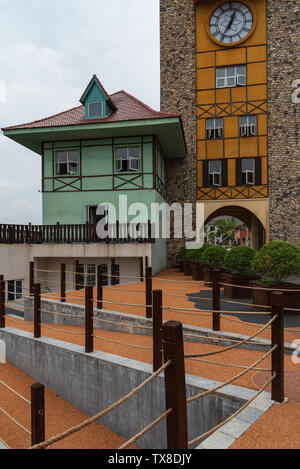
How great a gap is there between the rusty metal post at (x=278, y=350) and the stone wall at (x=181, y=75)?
16.4 metres

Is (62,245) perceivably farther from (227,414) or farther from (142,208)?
(227,414)

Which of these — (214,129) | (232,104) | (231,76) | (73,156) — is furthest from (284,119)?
(73,156)

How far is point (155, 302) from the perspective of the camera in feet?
15.6

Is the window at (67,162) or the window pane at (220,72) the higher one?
the window pane at (220,72)

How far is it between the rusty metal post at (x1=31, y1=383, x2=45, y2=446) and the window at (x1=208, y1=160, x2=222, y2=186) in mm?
18608

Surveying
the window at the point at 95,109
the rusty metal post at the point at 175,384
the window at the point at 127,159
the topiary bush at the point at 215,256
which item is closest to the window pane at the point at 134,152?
the window at the point at 127,159

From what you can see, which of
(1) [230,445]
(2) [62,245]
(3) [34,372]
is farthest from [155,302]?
(2) [62,245]

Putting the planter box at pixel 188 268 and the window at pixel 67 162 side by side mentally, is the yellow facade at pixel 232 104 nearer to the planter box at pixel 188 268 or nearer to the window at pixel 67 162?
the planter box at pixel 188 268

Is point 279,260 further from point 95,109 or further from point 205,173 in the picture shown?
point 95,109

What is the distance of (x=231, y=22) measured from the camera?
64.2ft

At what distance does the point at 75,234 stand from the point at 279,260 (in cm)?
1025

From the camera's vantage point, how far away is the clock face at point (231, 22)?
19.4 m

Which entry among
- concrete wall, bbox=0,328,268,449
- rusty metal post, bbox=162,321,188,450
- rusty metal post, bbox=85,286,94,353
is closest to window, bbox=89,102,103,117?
concrete wall, bbox=0,328,268,449
